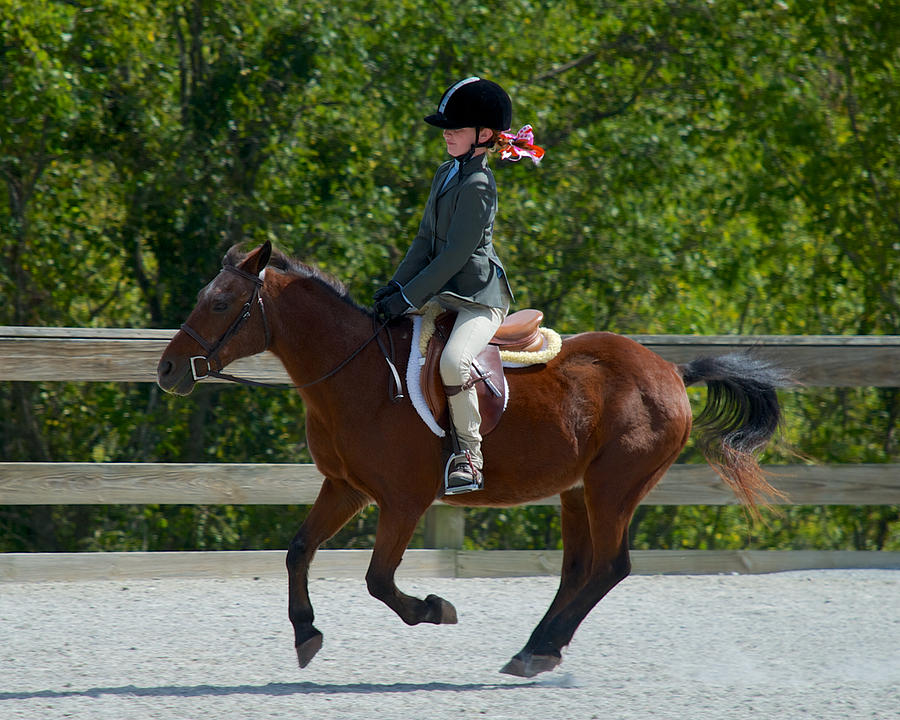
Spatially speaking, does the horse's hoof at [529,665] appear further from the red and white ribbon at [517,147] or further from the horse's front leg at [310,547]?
the red and white ribbon at [517,147]

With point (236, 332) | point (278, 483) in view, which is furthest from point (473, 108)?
point (278, 483)

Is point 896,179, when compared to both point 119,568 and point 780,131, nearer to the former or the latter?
point 780,131

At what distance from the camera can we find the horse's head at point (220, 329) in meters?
4.50

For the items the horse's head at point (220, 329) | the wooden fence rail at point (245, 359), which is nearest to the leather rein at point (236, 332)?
the horse's head at point (220, 329)

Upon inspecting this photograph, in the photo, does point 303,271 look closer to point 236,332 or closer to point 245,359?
point 236,332

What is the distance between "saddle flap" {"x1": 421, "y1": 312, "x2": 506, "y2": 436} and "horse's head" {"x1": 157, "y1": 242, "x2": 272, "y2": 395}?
0.71 metres

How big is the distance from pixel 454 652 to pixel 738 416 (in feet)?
5.91

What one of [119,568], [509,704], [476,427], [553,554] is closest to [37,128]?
[119,568]

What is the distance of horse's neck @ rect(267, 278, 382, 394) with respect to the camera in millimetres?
4723

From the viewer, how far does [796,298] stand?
11727 mm

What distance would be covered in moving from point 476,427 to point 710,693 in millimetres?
1454

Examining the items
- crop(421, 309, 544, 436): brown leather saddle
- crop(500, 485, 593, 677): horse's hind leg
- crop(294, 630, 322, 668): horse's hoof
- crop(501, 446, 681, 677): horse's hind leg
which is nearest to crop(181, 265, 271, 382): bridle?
crop(421, 309, 544, 436): brown leather saddle

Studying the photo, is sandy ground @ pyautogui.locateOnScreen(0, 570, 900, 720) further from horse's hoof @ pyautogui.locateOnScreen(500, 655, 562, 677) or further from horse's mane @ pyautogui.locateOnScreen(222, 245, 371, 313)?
horse's mane @ pyautogui.locateOnScreen(222, 245, 371, 313)

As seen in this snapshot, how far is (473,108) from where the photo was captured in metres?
4.77
